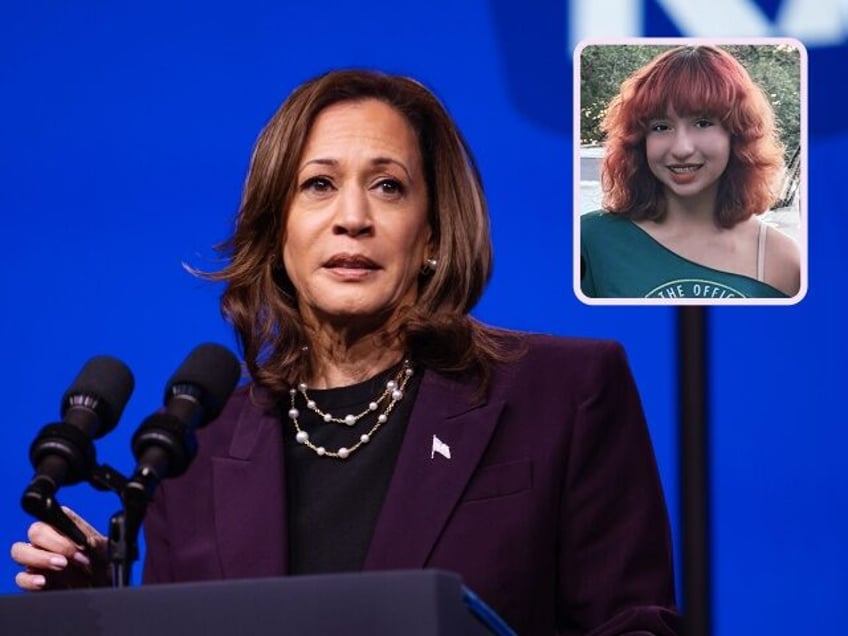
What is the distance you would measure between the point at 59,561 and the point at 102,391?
10.1 inches

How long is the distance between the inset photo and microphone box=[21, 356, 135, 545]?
1162 mm

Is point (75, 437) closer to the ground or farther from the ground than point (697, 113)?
closer to the ground

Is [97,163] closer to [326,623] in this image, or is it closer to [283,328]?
[283,328]

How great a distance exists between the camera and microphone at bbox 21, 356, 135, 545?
1634 millimetres

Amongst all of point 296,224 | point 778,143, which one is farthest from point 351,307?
point 778,143

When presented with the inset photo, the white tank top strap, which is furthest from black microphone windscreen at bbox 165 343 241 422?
the white tank top strap

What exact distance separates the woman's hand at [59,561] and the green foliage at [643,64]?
44.5 inches

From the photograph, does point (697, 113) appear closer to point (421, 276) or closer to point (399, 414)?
point (421, 276)

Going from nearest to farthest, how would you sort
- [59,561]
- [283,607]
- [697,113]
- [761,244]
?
1. [283,607]
2. [59,561]
3. [697,113]
4. [761,244]

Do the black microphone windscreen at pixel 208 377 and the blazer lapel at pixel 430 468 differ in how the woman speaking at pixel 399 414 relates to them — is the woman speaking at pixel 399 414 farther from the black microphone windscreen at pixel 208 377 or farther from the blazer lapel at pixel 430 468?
the black microphone windscreen at pixel 208 377

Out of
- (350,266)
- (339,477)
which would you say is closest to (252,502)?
Answer: (339,477)

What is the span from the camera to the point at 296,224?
2.40 meters

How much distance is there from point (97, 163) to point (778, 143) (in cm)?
116

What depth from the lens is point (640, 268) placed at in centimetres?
275
